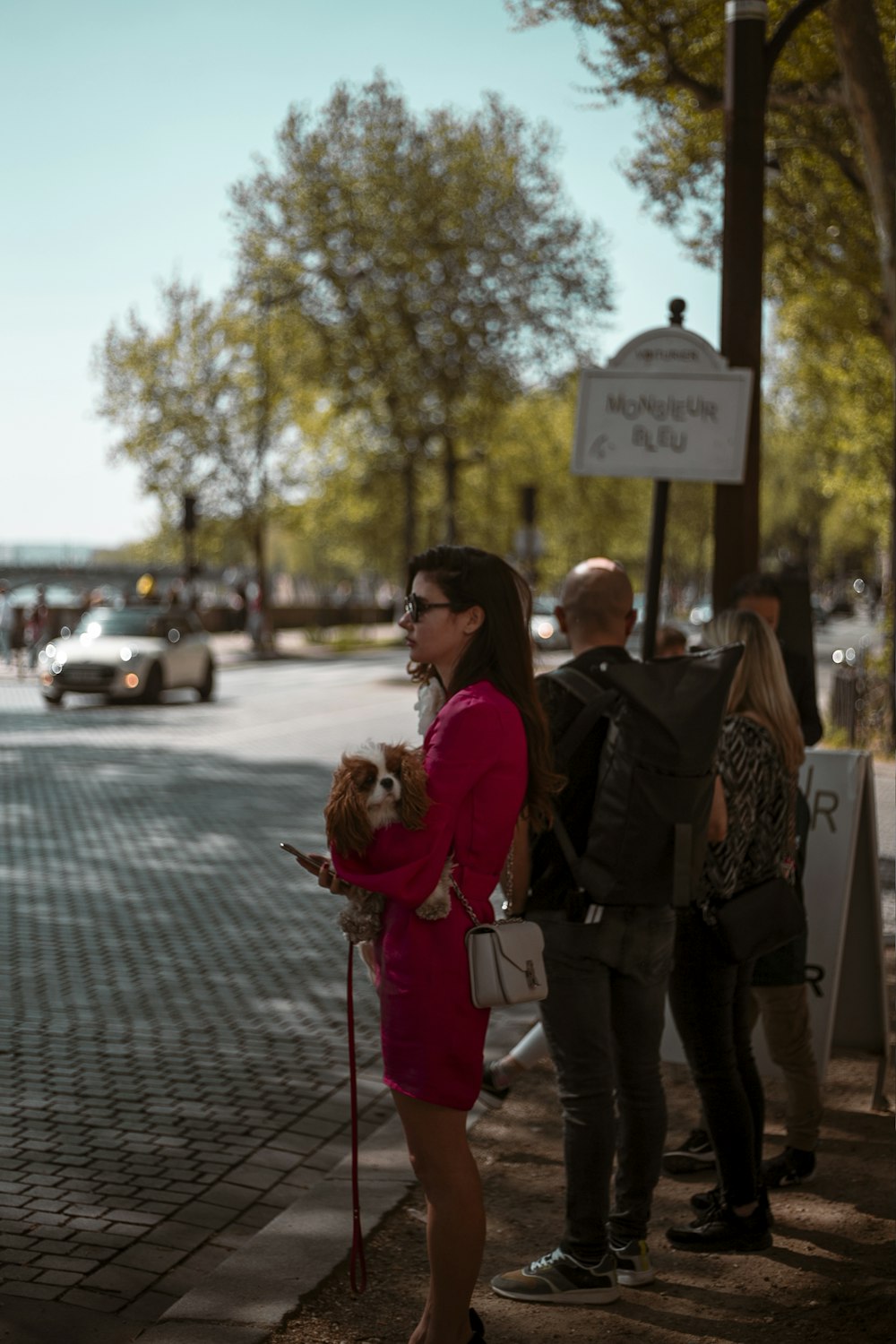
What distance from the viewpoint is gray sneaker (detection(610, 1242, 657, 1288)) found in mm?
4199

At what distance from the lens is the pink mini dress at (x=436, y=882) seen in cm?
325

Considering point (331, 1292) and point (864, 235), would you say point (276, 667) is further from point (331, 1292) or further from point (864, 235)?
point (331, 1292)

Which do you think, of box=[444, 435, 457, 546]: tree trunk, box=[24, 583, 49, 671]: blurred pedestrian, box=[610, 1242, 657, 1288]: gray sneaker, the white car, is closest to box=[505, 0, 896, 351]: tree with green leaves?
box=[610, 1242, 657, 1288]: gray sneaker

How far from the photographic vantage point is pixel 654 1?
1351 centimetres

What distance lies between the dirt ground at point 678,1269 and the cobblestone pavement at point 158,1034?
43cm

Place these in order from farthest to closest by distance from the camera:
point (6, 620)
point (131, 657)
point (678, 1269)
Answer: point (6, 620), point (131, 657), point (678, 1269)

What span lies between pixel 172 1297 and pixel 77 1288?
0.73 ft

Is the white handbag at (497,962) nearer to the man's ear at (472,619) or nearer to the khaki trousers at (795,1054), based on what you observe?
the man's ear at (472,619)

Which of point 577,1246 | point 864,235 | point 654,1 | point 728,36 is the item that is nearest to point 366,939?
point 577,1246

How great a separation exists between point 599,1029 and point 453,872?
807 mm

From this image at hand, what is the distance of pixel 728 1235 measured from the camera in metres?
4.47

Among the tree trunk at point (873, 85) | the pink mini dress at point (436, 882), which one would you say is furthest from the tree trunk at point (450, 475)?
the pink mini dress at point (436, 882)

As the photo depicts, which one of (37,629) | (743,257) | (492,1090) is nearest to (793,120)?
(743,257)

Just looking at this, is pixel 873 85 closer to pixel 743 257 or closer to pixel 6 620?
pixel 743 257
